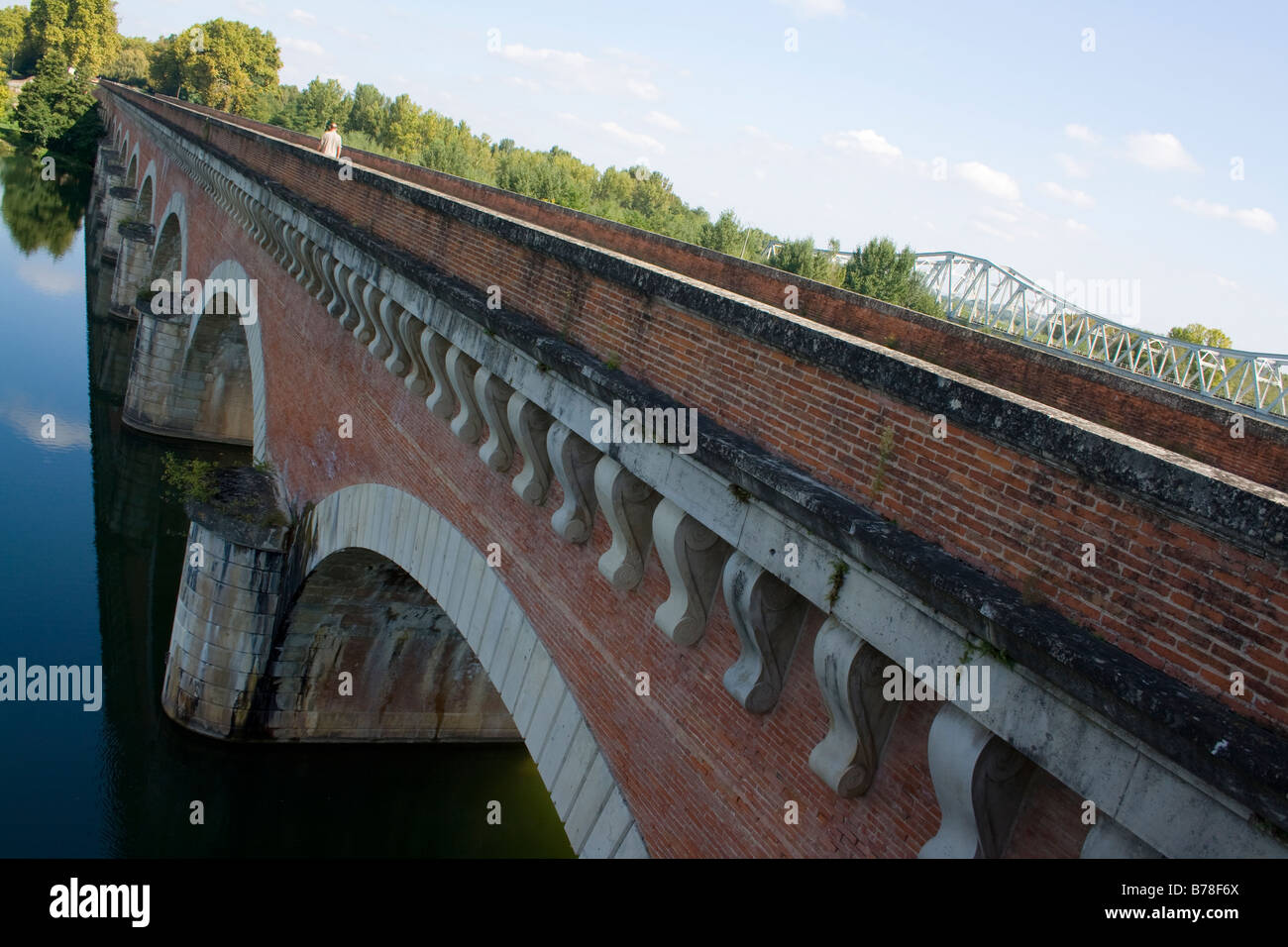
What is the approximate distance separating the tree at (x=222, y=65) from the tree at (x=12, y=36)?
80.4 ft

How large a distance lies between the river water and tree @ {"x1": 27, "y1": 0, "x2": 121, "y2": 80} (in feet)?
326

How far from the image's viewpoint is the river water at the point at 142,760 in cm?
1304

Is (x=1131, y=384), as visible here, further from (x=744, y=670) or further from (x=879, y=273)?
(x=879, y=273)

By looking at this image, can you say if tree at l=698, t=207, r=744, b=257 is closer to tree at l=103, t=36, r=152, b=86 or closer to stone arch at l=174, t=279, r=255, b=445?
stone arch at l=174, t=279, r=255, b=445

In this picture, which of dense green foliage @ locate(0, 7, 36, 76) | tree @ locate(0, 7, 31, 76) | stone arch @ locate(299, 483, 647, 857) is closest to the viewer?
stone arch @ locate(299, 483, 647, 857)

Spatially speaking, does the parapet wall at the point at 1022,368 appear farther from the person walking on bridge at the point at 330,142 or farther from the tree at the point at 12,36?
the tree at the point at 12,36

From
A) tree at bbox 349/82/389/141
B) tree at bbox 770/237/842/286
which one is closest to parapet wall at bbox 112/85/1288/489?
tree at bbox 770/237/842/286

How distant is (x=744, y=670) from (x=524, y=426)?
262cm

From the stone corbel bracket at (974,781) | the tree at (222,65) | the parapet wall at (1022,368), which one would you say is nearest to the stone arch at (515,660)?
the stone corbel bracket at (974,781)

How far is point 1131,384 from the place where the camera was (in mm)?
7934

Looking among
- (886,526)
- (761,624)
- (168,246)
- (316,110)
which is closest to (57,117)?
(316,110)

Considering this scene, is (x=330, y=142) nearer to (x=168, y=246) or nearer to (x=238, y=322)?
(x=238, y=322)

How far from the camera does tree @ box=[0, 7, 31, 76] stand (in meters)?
116
